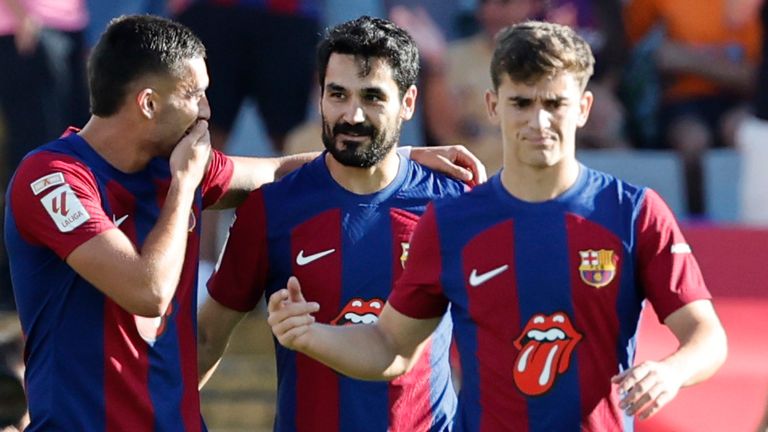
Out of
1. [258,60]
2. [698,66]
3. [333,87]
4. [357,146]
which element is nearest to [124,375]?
[357,146]

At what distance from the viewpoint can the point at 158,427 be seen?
4816 millimetres

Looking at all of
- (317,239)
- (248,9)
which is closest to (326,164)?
(317,239)

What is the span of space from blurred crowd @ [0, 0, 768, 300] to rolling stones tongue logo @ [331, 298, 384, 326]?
4712 millimetres

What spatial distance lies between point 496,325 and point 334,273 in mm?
989

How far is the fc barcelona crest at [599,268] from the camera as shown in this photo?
4355 mm

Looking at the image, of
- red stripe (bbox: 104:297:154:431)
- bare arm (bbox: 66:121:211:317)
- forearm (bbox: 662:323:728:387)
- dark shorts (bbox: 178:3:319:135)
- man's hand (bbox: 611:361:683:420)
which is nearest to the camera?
man's hand (bbox: 611:361:683:420)

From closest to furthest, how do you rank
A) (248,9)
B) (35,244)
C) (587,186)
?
(587,186)
(35,244)
(248,9)

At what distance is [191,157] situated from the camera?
193 inches

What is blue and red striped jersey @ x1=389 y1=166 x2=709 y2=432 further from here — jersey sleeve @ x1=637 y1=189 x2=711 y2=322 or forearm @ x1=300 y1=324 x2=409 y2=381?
forearm @ x1=300 y1=324 x2=409 y2=381

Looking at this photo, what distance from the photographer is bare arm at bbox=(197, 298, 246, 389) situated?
541cm

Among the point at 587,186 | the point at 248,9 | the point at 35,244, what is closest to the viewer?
the point at 587,186

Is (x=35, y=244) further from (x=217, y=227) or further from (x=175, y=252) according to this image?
(x=217, y=227)

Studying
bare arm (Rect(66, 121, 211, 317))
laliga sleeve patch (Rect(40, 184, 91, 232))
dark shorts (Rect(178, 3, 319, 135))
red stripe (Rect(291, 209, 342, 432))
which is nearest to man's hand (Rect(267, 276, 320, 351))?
bare arm (Rect(66, 121, 211, 317))

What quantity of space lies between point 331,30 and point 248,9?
4.45 meters
